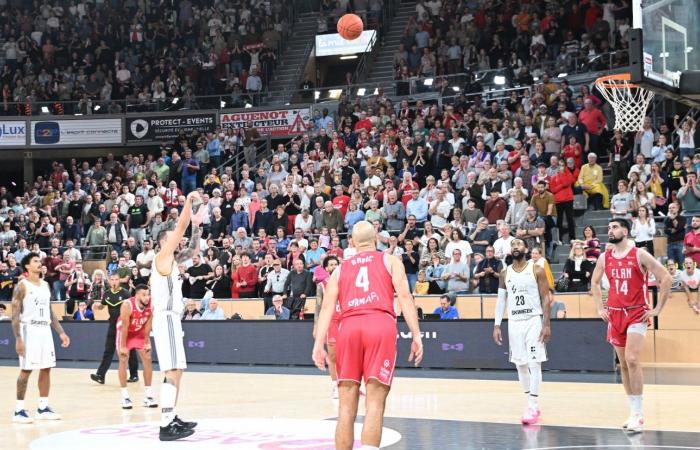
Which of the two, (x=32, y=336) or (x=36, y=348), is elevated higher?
(x=32, y=336)

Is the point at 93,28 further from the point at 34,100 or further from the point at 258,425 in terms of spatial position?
the point at 258,425

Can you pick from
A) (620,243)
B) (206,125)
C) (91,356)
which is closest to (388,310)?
(620,243)

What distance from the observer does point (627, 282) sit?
37.9 ft

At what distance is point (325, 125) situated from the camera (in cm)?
3180

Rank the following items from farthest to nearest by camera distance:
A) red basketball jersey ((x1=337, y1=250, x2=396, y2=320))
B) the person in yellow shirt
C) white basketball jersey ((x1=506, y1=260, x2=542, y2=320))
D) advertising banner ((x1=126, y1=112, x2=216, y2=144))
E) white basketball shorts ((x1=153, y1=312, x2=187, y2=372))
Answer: advertising banner ((x1=126, y1=112, x2=216, y2=144)) < the person in yellow shirt < white basketball jersey ((x1=506, y1=260, x2=542, y2=320)) < white basketball shorts ((x1=153, y1=312, x2=187, y2=372)) < red basketball jersey ((x1=337, y1=250, x2=396, y2=320))

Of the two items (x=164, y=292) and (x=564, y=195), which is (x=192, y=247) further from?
(x=564, y=195)

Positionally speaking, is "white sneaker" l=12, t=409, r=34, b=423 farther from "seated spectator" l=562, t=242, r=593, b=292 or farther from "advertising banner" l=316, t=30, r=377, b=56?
"advertising banner" l=316, t=30, r=377, b=56

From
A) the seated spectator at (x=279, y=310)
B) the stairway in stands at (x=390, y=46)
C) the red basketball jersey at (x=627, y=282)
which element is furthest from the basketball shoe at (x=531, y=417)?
the stairway in stands at (x=390, y=46)

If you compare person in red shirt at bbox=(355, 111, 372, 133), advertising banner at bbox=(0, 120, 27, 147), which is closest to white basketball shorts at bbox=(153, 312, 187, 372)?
person in red shirt at bbox=(355, 111, 372, 133)

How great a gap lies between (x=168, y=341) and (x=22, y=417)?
3.28 meters

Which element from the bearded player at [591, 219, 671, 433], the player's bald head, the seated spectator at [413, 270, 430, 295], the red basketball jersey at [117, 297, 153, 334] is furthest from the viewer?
the seated spectator at [413, 270, 430, 295]

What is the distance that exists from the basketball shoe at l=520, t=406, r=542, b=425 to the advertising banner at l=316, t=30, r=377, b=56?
2644cm

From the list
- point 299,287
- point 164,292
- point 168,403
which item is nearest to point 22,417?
point 168,403

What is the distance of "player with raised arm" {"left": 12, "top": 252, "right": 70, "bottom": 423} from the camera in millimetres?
13133
